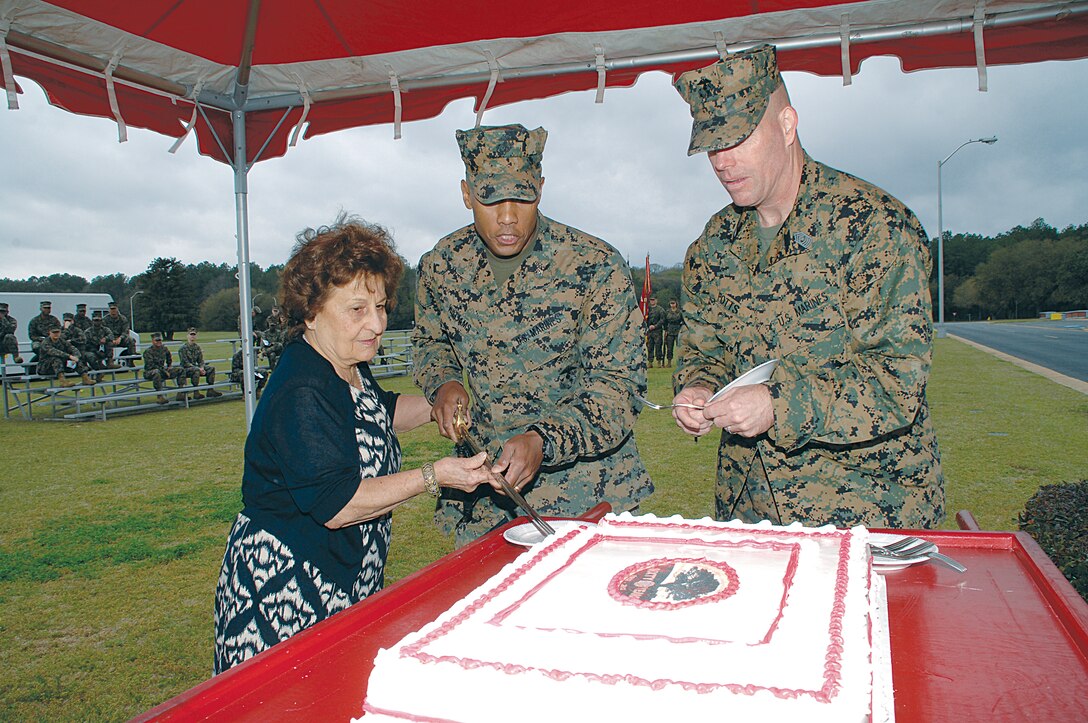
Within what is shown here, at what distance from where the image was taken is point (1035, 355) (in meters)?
24.2

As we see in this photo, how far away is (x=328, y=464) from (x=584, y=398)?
901 millimetres

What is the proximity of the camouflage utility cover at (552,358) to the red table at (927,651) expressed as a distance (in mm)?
905

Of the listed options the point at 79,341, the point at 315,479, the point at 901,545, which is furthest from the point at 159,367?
the point at 901,545

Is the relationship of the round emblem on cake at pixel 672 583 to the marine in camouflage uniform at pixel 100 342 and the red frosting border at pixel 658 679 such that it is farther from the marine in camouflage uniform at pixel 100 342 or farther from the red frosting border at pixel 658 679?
the marine in camouflage uniform at pixel 100 342

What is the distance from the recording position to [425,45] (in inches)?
133

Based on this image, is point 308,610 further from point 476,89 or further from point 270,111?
point 270,111

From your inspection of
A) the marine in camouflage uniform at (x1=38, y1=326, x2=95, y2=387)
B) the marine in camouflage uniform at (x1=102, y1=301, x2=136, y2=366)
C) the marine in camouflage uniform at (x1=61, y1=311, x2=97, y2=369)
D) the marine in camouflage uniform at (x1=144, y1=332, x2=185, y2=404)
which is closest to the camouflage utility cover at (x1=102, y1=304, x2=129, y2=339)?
the marine in camouflage uniform at (x1=102, y1=301, x2=136, y2=366)

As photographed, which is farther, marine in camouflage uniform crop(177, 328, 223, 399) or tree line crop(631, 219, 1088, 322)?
tree line crop(631, 219, 1088, 322)

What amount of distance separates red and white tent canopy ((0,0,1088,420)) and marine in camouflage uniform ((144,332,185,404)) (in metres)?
14.6

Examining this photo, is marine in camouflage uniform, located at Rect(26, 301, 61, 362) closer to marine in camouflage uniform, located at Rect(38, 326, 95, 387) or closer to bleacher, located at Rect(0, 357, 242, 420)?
marine in camouflage uniform, located at Rect(38, 326, 95, 387)

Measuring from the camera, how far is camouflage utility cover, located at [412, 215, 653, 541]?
252cm

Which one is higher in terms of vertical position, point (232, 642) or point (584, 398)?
point (584, 398)

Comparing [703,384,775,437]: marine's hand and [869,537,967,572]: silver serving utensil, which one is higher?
[703,384,775,437]: marine's hand

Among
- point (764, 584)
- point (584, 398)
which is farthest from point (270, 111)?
point (764, 584)
